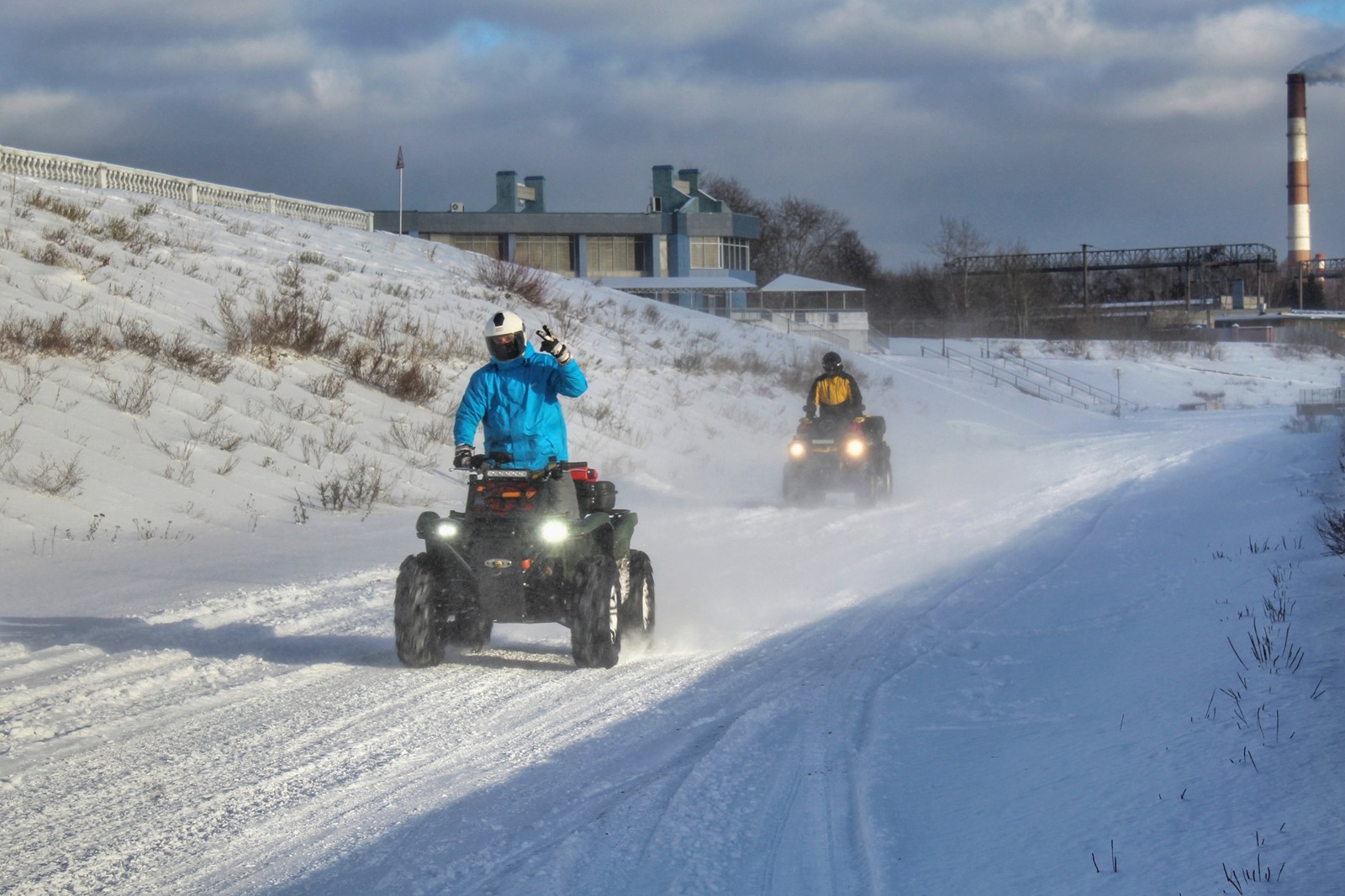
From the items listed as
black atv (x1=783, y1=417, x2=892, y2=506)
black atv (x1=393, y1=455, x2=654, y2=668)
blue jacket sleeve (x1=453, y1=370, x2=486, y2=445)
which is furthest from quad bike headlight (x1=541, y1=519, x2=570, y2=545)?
black atv (x1=783, y1=417, x2=892, y2=506)

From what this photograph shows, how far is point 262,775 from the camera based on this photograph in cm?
557

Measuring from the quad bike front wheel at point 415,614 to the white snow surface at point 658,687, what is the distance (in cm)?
31

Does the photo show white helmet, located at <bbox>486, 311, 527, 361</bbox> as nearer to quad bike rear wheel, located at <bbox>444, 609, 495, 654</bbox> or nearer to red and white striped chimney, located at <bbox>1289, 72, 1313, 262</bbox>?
quad bike rear wheel, located at <bbox>444, 609, 495, 654</bbox>

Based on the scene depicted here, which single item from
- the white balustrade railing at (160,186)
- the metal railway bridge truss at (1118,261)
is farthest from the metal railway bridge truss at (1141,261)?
the white balustrade railing at (160,186)

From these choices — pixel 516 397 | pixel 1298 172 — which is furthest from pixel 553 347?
pixel 1298 172

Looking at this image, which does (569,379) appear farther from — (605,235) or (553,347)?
(605,235)

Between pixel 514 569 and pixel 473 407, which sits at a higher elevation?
pixel 473 407

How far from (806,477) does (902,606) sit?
7.02m

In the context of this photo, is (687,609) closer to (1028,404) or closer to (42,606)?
(42,606)

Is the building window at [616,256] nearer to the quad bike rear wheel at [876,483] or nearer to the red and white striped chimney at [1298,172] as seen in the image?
the red and white striped chimney at [1298,172]

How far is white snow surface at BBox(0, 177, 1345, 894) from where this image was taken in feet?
15.0

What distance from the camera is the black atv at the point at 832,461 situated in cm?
1686

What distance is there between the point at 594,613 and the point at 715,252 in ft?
259

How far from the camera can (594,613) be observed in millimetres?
7652
